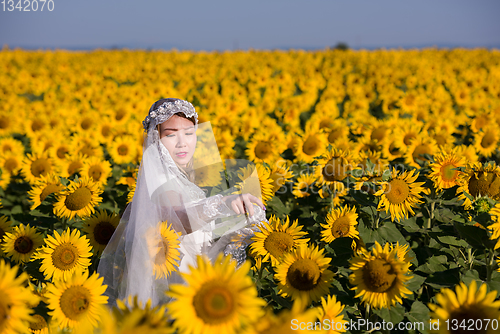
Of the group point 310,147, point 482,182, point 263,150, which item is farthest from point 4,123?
point 482,182

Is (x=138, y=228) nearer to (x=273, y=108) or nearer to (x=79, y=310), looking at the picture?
(x=79, y=310)

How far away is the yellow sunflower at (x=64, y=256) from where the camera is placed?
301cm

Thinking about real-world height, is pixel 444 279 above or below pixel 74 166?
below

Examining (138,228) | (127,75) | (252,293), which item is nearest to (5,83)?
(127,75)

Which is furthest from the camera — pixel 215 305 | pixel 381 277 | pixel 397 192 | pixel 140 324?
pixel 397 192

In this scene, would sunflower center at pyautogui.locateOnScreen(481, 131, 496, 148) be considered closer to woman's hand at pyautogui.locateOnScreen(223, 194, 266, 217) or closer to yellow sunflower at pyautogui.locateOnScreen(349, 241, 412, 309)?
yellow sunflower at pyautogui.locateOnScreen(349, 241, 412, 309)

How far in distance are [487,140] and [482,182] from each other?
336 centimetres

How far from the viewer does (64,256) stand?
3.01 metres

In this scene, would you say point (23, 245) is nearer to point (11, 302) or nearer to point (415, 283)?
point (11, 302)

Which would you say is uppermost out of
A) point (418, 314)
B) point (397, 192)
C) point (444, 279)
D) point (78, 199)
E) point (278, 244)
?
point (78, 199)

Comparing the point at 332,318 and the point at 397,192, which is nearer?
the point at 332,318

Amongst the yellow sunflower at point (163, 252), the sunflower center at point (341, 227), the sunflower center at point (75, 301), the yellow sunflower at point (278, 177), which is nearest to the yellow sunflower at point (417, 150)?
the yellow sunflower at point (278, 177)

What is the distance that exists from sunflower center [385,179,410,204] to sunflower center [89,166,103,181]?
3723 millimetres

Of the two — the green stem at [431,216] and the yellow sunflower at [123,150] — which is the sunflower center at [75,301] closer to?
the green stem at [431,216]
